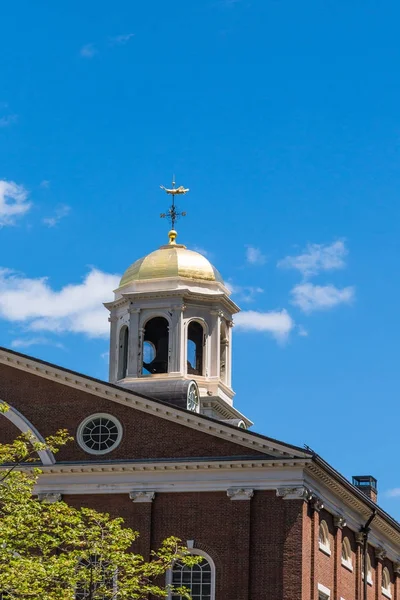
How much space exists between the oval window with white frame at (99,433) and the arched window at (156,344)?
33.5 feet

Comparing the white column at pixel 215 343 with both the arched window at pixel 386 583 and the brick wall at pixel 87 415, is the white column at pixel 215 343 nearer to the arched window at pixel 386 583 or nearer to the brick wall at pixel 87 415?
the arched window at pixel 386 583

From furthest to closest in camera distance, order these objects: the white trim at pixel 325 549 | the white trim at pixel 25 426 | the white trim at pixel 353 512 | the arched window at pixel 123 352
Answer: the arched window at pixel 123 352 → the white trim at pixel 25 426 → the white trim at pixel 325 549 → the white trim at pixel 353 512

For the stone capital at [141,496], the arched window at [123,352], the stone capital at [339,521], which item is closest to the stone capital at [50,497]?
the stone capital at [141,496]

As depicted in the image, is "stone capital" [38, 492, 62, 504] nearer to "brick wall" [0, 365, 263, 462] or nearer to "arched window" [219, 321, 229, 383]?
"brick wall" [0, 365, 263, 462]

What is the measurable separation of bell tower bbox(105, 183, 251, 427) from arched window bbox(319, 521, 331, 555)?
28.3 ft

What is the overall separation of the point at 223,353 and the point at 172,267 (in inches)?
164

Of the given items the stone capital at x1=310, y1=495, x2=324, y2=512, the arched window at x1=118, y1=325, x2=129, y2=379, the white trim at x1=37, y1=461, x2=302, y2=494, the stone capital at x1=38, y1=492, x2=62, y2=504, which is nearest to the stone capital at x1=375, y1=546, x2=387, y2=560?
the stone capital at x1=310, y1=495, x2=324, y2=512

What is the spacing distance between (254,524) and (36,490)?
291 inches

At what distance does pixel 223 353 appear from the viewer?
186 ft

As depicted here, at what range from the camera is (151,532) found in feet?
141

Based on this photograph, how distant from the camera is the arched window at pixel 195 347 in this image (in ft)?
183

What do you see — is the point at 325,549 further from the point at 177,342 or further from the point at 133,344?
the point at 133,344

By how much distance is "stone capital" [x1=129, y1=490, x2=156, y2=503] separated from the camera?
43.3m

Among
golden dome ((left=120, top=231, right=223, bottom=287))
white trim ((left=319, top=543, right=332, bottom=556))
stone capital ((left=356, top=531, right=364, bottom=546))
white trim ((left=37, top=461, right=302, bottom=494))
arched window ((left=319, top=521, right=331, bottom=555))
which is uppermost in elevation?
golden dome ((left=120, top=231, right=223, bottom=287))
